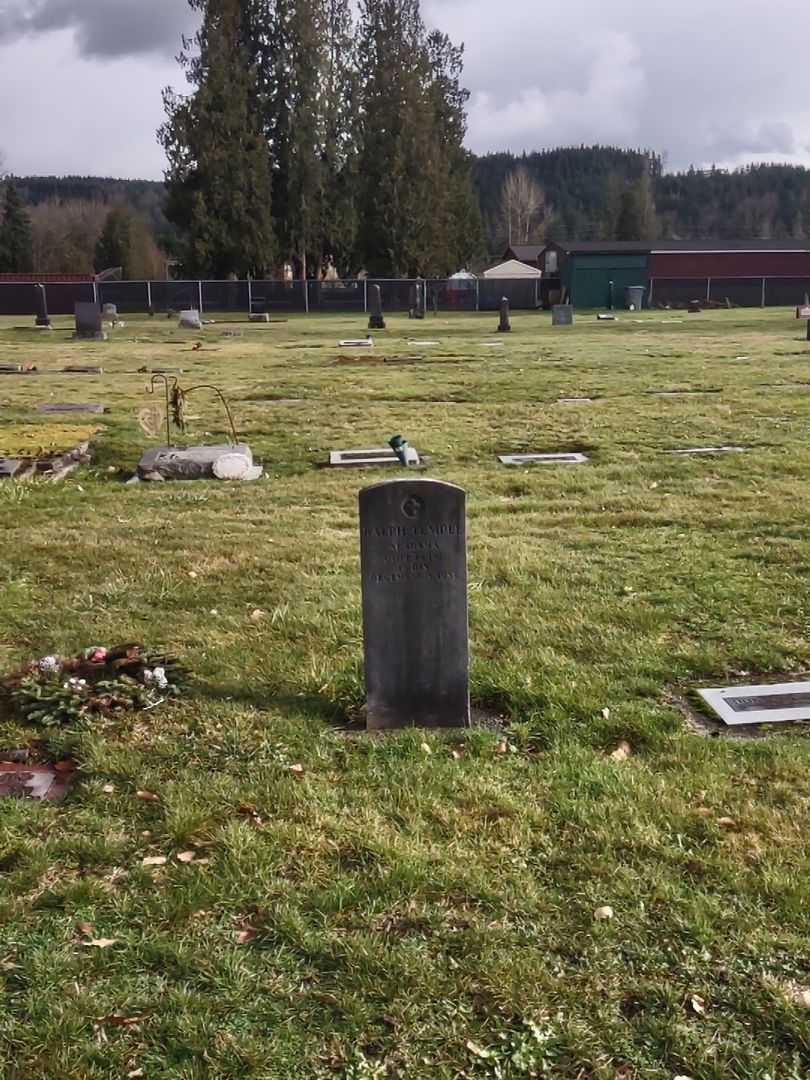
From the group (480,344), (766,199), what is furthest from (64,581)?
(766,199)

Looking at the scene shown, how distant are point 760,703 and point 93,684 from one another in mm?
2886

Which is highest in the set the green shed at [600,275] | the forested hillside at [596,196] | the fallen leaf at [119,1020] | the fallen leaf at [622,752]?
the forested hillside at [596,196]

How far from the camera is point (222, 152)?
5100 cm

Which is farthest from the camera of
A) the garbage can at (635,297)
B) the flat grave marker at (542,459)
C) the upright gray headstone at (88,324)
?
the garbage can at (635,297)

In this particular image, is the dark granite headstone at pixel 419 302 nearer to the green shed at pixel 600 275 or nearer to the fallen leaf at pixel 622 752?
the green shed at pixel 600 275

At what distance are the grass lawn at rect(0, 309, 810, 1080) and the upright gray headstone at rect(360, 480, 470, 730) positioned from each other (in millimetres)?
156

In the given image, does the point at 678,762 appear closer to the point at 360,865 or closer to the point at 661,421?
the point at 360,865

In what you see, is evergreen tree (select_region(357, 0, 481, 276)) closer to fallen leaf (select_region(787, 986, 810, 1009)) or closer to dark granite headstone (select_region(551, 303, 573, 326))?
dark granite headstone (select_region(551, 303, 573, 326))

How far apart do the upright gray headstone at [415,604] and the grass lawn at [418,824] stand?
16cm

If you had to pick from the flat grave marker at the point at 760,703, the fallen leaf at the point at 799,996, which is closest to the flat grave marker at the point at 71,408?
the flat grave marker at the point at 760,703

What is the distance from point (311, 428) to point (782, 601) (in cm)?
768

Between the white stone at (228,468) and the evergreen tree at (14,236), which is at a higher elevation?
the evergreen tree at (14,236)

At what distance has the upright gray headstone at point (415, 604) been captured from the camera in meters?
3.88

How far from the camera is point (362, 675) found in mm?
4527
